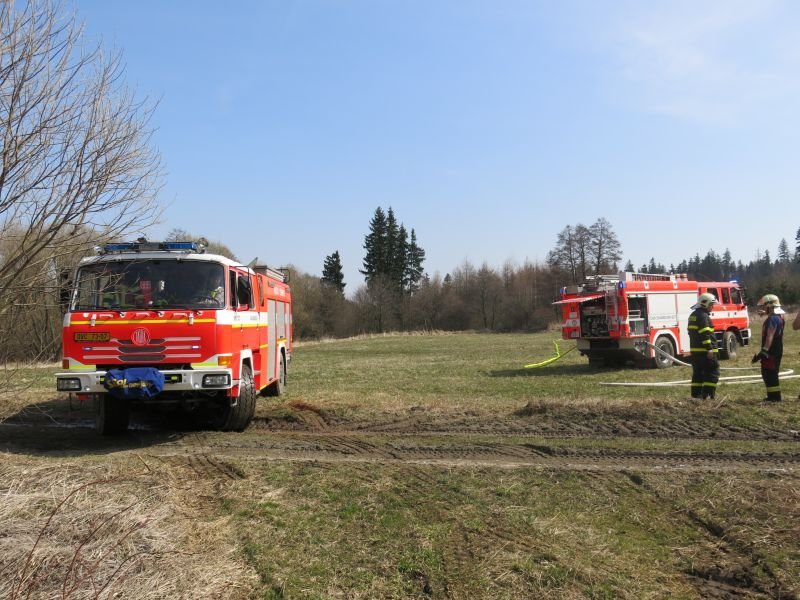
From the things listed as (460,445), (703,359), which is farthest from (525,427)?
(703,359)

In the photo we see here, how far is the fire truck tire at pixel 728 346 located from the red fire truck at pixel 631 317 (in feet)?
0.11

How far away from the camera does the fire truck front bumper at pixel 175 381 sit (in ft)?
26.2

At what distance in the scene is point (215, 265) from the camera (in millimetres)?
8844

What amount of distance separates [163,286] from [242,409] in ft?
7.03

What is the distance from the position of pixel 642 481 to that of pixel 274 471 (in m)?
3.89

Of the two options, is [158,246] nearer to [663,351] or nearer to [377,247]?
[663,351]

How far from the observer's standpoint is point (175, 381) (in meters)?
8.05

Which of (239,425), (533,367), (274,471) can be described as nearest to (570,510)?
(274,471)

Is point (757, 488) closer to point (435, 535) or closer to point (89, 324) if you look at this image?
point (435, 535)

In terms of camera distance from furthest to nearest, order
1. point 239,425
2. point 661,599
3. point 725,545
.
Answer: point 239,425, point 725,545, point 661,599

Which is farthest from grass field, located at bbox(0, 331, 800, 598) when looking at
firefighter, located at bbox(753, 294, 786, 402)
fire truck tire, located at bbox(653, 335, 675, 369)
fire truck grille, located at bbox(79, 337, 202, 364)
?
fire truck tire, located at bbox(653, 335, 675, 369)

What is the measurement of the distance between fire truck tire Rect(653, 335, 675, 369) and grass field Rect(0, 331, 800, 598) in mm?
8792

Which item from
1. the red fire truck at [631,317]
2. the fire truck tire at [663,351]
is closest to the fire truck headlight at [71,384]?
the red fire truck at [631,317]

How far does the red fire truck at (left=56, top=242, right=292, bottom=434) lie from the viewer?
800 cm
